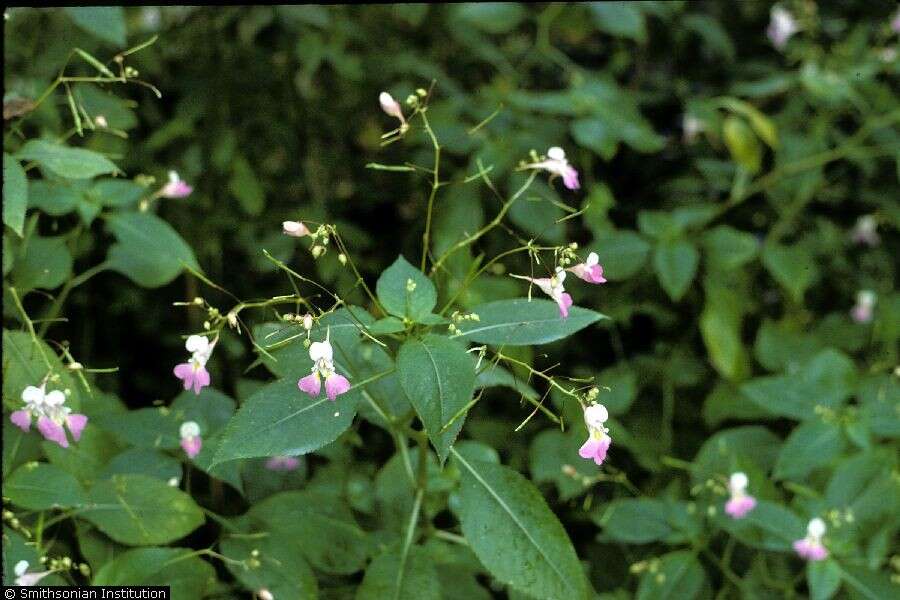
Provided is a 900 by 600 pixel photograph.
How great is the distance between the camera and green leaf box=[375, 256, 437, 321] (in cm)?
120

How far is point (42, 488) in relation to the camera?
1324mm

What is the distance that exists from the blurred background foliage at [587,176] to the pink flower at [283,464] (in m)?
0.52

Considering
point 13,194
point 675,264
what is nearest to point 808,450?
point 675,264

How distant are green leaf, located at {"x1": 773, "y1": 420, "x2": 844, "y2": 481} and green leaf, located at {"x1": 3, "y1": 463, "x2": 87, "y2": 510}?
1215 mm

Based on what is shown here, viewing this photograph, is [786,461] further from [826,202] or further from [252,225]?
[252,225]

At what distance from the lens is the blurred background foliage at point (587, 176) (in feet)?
7.13

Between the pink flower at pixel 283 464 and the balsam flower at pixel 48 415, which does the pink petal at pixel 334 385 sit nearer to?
the balsam flower at pixel 48 415

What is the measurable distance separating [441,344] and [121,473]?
59 centimetres

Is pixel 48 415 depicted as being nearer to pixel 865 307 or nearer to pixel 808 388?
pixel 808 388

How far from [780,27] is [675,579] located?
1.73 m

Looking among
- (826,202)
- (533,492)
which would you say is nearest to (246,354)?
(533,492)

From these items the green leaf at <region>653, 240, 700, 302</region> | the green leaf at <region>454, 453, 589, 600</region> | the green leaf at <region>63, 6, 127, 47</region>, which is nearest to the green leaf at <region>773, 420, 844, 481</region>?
the green leaf at <region>653, 240, 700, 302</region>

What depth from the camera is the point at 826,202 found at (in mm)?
2689

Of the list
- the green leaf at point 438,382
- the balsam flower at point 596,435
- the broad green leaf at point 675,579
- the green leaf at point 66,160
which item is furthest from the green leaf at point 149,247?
the broad green leaf at point 675,579
